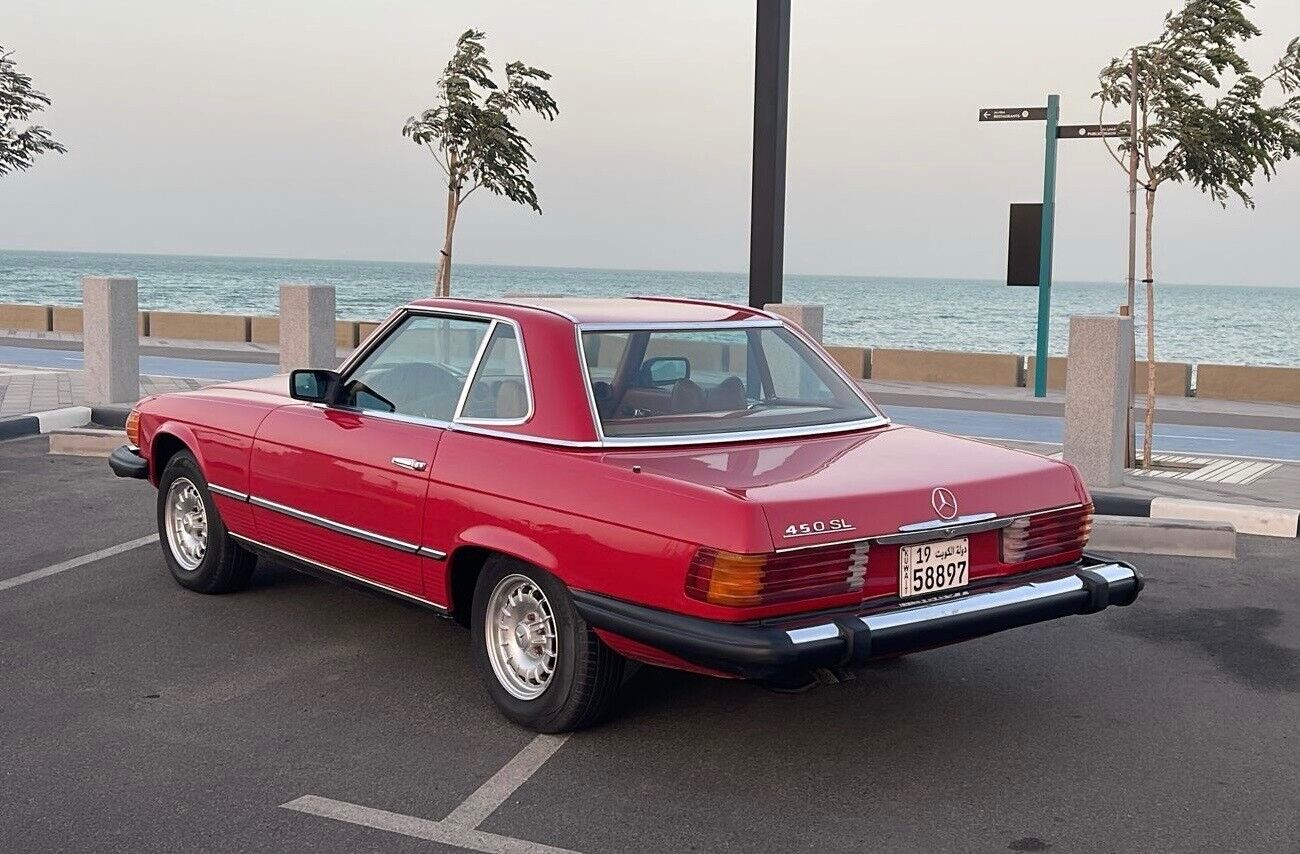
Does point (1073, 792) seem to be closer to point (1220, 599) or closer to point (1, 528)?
point (1220, 599)

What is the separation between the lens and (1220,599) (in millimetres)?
6941

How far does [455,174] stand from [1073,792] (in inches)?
483

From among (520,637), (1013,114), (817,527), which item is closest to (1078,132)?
(1013,114)

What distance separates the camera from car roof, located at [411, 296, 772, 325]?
5332 millimetres

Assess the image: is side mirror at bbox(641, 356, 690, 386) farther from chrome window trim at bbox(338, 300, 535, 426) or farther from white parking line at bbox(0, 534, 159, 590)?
white parking line at bbox(0, 534, 159, 590)

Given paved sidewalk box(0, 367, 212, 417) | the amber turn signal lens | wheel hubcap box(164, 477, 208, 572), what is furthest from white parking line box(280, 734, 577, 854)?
paved sidewalk box(0, 367, 212, 417)

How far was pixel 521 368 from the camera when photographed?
5.09 meters

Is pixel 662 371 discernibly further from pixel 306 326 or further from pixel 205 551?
pixel 306 326

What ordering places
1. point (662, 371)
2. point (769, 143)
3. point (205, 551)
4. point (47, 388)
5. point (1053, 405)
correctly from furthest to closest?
point (1053, 405)
point (47, 388)
point (769, 143)
point (205, 551)
point (662, 371)

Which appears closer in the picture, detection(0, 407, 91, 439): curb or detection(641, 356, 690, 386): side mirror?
detection(641, 356, 690, 386): side mirror

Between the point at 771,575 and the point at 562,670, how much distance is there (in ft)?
3.01

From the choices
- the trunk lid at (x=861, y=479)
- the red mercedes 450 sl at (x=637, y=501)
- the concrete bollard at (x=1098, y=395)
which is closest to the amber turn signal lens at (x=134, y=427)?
the red mercedes 450 sl at (x=637, y=501)

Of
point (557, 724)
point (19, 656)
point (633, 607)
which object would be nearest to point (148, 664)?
point (19, 656)

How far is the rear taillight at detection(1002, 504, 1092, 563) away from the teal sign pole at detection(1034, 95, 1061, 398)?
44.0ft
